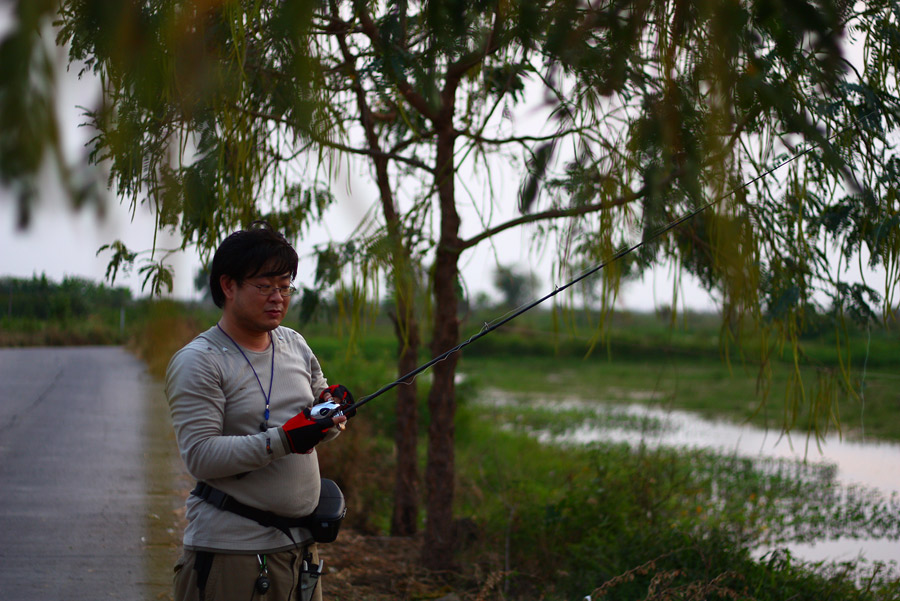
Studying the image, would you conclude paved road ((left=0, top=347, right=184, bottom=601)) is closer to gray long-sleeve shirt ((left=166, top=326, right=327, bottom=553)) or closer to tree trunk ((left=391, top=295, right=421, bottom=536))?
gray long-sleeve shirt ((left=166, top=326, right=327, bottom=553))

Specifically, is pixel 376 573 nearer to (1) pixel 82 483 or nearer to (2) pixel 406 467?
(2) pixel 406 467

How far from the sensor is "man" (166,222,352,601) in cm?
182

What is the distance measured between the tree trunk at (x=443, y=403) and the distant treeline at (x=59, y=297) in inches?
111

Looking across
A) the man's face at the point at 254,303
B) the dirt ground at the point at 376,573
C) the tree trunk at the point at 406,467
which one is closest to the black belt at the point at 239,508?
the man's face at the point at 254,303

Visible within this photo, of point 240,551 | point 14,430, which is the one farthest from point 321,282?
point 14,430

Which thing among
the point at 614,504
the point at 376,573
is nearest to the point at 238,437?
the point at 376,573

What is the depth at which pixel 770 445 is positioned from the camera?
12.4 m

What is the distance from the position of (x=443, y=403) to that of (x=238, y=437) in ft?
8.51

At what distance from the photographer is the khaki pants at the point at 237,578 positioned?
1.89 meters

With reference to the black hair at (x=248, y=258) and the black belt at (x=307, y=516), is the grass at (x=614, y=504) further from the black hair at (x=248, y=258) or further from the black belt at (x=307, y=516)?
the black belt at (x=307, y=516)

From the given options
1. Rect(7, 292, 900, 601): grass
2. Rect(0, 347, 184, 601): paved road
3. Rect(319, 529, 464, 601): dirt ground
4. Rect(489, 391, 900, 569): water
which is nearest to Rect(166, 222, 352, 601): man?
Rect(0, 347, 184, 601): paved road

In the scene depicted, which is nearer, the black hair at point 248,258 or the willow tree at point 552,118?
the willow tree at point 552,118

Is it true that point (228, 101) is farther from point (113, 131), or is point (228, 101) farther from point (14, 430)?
point (14, 430)

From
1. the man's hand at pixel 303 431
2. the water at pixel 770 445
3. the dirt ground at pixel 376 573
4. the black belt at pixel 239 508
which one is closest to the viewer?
the man's hand at pixel 303 431
